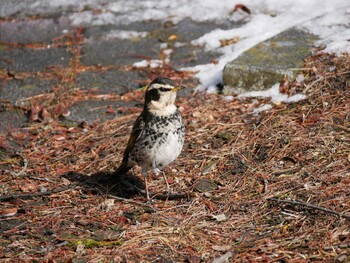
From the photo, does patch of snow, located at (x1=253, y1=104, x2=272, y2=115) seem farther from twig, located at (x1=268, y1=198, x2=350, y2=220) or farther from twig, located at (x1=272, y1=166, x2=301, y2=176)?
twig, located at (x1=268, y1=198, x2=350, y2=220)

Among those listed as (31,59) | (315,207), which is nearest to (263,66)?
(315,207)

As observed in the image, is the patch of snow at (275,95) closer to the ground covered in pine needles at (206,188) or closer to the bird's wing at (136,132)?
the ground covered in pine needles at (206,188)

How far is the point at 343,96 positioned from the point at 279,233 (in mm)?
2359

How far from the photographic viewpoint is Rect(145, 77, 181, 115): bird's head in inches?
230

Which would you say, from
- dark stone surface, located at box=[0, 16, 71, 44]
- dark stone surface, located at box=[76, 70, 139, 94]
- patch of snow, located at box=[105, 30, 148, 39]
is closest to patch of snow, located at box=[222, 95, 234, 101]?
dark stone surface, located at box=[76, 70, 139, 94]

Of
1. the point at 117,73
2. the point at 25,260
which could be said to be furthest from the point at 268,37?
the point at 25,260

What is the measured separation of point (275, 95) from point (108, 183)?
7.66 feet

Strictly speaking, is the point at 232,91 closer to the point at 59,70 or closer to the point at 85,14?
the point at 59,70

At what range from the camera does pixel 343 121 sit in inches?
255

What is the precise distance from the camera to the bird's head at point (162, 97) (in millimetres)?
5844

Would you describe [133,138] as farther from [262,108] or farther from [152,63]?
[152,63]

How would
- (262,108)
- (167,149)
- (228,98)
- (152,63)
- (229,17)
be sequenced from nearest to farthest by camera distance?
(167,149)
(262,108)
(228,98)
(152,63)
(229,17)

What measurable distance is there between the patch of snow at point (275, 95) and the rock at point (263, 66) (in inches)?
3.1

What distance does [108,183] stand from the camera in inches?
249
